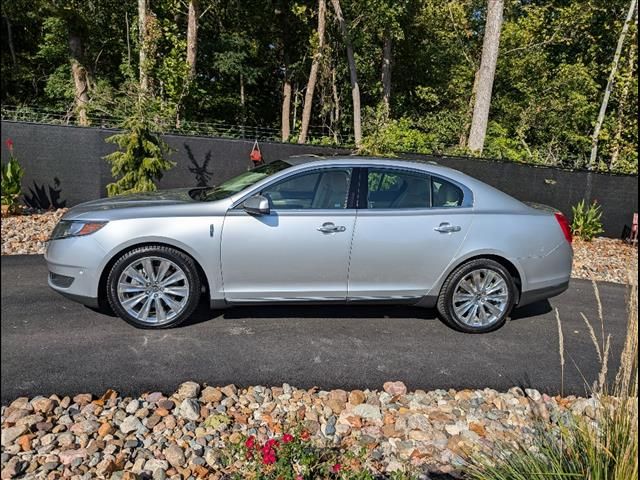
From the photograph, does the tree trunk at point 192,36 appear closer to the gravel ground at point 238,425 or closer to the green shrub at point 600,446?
the gravel ground at point 238,425

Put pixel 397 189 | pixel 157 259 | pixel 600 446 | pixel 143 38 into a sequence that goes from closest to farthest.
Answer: pixel 600 446
pixel 157 259
pixel 397 189
pixel 143 38

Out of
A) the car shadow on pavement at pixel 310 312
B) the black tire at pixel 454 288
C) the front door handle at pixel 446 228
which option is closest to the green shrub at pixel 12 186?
the car shadow on pavement at pixel 310 312

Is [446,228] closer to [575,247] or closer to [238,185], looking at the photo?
[238,185]

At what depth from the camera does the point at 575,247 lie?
30.9 ft

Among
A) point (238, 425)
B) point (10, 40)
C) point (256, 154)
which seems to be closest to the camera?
point (238, 425)

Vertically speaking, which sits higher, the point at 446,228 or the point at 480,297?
the point at 446,228

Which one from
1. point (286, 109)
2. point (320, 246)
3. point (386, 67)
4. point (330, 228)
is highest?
point (386, 67)

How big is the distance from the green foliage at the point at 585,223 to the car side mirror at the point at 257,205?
8.17m

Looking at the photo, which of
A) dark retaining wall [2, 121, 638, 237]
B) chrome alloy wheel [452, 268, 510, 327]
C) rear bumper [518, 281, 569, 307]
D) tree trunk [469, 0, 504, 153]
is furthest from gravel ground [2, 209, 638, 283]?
tree trunk [469, 0, 504, 153]

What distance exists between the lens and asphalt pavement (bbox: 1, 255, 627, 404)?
11.6 feet

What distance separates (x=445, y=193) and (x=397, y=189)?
1.53ft

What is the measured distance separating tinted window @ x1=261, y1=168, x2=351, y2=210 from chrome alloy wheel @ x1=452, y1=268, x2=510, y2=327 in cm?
136

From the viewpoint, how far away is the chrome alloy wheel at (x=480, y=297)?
458 centimetres

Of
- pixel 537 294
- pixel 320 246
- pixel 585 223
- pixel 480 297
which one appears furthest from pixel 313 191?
pixel 585 223
